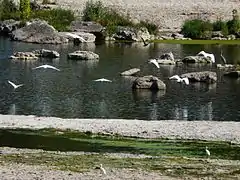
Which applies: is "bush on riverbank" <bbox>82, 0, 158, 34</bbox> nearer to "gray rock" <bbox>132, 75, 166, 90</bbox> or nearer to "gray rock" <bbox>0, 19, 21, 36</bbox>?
"gray rock" <bbox>0, 19, 21, 36</bbox>

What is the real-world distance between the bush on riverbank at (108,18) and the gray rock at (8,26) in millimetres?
8315

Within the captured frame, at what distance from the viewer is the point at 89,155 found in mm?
18422

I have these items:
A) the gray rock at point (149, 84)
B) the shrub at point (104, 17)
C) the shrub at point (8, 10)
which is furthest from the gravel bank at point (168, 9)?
the gray rock at point (149, 84)

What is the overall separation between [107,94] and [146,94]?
6.17 ft

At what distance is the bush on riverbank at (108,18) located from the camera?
76.8 metres

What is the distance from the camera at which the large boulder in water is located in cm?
6431

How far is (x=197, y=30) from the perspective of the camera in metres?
76.1

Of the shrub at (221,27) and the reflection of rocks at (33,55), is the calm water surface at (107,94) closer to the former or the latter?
the reflection of rocks at (33,55)

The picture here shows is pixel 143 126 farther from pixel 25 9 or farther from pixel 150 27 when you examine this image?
pixel 25 9

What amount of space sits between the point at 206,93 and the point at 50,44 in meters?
31.4

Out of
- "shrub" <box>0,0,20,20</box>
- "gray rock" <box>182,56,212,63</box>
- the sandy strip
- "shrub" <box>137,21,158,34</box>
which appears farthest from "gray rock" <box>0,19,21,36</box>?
the sandy strip

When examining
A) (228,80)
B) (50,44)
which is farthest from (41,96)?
(50,44)

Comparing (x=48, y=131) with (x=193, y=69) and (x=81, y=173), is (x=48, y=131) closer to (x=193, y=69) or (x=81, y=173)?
(x=81, y=173)

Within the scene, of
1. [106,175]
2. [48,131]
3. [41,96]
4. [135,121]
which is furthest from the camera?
[41,96]
